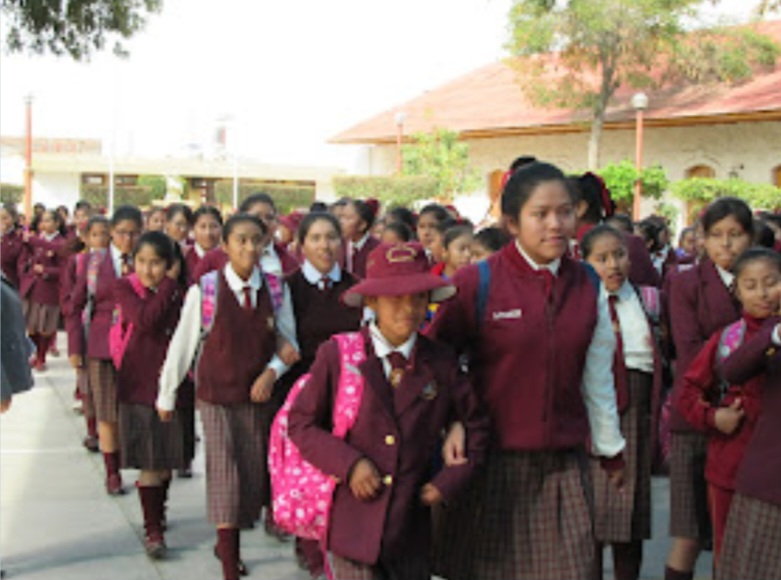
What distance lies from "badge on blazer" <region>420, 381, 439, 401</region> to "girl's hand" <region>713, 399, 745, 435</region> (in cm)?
128

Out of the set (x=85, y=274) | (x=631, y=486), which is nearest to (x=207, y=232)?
(x=85, y=274)

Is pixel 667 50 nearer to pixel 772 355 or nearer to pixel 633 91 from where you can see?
pixel 633 91

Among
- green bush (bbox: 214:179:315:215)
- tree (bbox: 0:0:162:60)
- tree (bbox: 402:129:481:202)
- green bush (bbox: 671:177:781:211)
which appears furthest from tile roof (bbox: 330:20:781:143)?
tree (bbox: 0:0:162:60)

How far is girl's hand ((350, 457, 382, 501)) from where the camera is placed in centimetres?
328

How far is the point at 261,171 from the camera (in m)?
50.7

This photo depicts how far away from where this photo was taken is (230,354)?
5.01 meters

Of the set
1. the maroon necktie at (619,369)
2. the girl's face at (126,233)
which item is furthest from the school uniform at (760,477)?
the girl's face at (126,233)

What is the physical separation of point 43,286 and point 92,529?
21.5 feet

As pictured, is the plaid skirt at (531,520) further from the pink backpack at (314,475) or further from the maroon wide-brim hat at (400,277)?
the maroon wide-brim hat at (400,277)

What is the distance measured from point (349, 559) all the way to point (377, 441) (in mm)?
370

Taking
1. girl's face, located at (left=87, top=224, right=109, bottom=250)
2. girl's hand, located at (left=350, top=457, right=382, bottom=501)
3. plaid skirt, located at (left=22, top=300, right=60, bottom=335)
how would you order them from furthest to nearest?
plaid skirt, located at (left=22, top=300, right=60, bottom=335) < girl's face, located at (left=87, top=224, right=109, bottom=250) < girl's hand, located at (left=350, top=457, right=382, bottom=501)

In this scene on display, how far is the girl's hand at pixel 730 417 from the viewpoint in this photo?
13.5ft

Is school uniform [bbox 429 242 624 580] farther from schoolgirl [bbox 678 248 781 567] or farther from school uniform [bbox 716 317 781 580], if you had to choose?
schoolgirl [bbox 678 248 781 567]

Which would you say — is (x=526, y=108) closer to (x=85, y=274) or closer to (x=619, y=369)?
(x=85, y=274)
